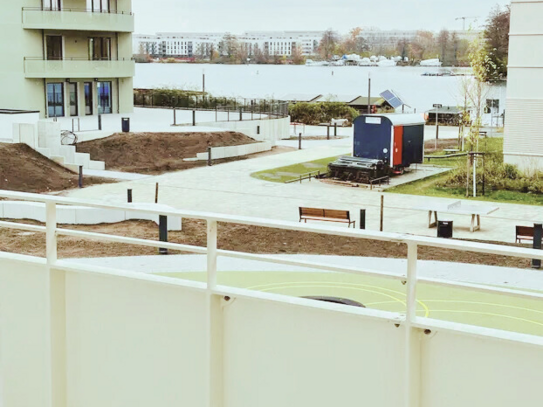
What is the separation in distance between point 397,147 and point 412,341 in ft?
107

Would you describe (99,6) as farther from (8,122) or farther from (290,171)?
(290,171)

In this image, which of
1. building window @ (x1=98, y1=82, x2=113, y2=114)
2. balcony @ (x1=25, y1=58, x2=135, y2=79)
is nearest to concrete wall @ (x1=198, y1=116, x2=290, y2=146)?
balcony @ (x1=25, y1=58, x2=135, y2=79)

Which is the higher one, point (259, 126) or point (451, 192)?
point (259, 126)

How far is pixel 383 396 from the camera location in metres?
6.39

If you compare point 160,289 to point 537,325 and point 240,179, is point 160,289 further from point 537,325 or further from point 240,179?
point 240,179

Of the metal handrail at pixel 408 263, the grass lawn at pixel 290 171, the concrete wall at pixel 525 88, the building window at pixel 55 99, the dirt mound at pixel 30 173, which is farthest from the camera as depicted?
the building window at pixel 55 99

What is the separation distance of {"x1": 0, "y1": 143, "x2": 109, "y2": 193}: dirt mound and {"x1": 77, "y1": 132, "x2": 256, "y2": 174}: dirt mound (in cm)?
336

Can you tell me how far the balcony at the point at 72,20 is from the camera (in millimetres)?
51594

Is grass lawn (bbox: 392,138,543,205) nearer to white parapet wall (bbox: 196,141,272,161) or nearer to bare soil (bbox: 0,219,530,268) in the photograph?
bare soil (bbox: 0,219,530,268)

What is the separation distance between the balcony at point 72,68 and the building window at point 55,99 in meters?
1.45

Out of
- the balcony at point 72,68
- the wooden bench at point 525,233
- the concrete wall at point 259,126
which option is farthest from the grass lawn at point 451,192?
the balcony at point 72,68

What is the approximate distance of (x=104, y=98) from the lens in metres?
57.6

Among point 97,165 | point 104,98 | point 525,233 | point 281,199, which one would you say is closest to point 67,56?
point 104,98

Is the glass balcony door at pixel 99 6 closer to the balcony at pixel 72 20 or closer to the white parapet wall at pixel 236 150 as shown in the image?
the balcony at pixel 72 20
